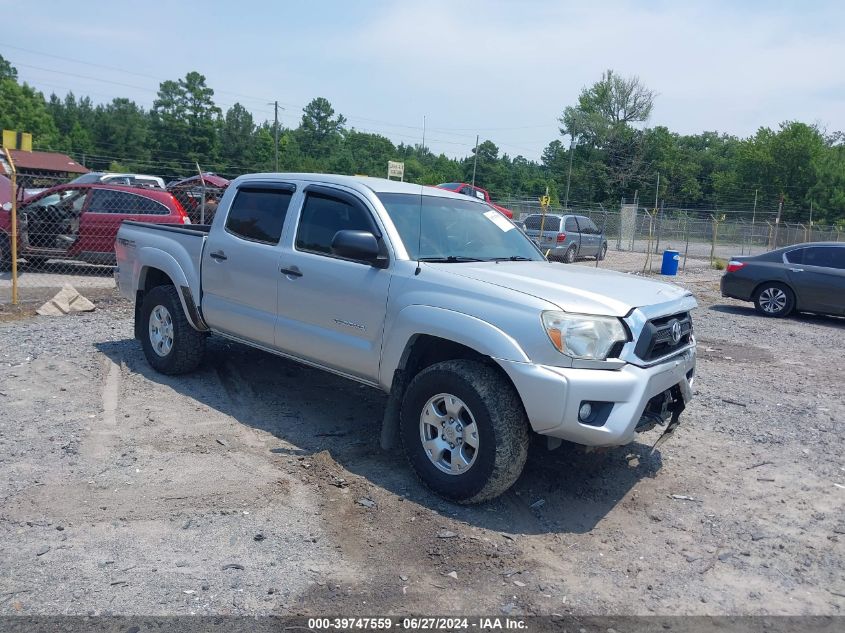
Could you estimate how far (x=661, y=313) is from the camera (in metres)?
4.47

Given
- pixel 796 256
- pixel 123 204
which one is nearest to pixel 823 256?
pixel 796 256

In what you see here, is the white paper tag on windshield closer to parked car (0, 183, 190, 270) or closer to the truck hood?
the truck hood

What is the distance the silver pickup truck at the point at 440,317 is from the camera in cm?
411

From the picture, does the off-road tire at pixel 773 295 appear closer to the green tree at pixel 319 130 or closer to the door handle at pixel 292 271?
the door handle at pixel 292 271

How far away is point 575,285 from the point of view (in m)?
4.54

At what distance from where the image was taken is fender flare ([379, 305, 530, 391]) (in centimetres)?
418

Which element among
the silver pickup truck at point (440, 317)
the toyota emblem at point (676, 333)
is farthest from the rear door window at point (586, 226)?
the toyota emblem at point (676, 333)

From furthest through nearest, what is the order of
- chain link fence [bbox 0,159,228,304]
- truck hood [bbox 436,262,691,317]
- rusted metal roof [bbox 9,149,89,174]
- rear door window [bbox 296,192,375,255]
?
1. rusted metal roof [bbox 9,149,89,174]
2. chain link fence [bbox 0,159,228,304]
3. rear door window [bbox 296,192,375,255]
4. truck hood [bbox 436,262,691,317]

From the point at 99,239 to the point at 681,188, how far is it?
72597 millimetres

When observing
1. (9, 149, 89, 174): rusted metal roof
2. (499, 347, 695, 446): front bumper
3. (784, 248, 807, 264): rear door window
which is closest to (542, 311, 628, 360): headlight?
(499, 347, 695, 446): front bumper

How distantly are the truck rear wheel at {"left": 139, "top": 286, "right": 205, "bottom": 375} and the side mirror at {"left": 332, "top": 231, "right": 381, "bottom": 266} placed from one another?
2.49 meters

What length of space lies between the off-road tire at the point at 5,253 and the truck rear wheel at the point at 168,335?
7.68 m

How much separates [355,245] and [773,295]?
37.1ft

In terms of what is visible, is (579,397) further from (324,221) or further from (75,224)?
(75,224)
